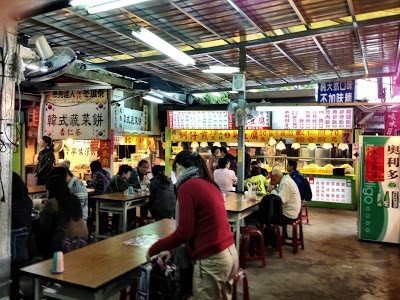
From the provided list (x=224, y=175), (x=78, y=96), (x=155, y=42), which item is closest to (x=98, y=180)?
(x=224, y=175)

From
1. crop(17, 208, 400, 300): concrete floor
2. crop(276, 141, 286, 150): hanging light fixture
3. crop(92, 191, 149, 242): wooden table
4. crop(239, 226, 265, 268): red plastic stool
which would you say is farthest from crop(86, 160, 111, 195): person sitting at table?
crop(276, 141, 286, 150): hanging light fixture

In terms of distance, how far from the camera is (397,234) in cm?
743

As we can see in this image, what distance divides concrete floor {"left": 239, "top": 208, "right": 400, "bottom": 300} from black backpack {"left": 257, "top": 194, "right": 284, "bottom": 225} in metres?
0.74

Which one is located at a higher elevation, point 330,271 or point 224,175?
point 224,175

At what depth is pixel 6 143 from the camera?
140 inches

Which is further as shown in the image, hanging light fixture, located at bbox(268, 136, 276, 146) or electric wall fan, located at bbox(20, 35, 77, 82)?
hanging light fixture, located at bbox(268, 136, 276, 146)

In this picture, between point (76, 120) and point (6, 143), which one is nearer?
point (6, 143)

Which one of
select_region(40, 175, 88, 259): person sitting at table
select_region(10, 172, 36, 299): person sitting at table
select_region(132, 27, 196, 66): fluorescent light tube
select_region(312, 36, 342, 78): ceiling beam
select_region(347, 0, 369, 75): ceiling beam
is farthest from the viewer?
select_region(312, 36, 342, 78): ceiling beam

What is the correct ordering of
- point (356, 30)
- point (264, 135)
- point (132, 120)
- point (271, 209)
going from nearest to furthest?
point (356, 30) < point (271, 209) < point (132, 120) < point (264, 135)

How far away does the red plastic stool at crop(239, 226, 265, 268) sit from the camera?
19.9 feet

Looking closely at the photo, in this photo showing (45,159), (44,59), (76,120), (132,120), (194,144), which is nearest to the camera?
(44,59)

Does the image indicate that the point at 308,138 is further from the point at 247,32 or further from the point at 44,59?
the point at 44,59

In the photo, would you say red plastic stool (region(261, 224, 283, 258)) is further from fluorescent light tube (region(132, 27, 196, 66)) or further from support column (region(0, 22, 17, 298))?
support column (region(0, 22, 17, 298))

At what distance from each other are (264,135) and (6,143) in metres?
10.4
